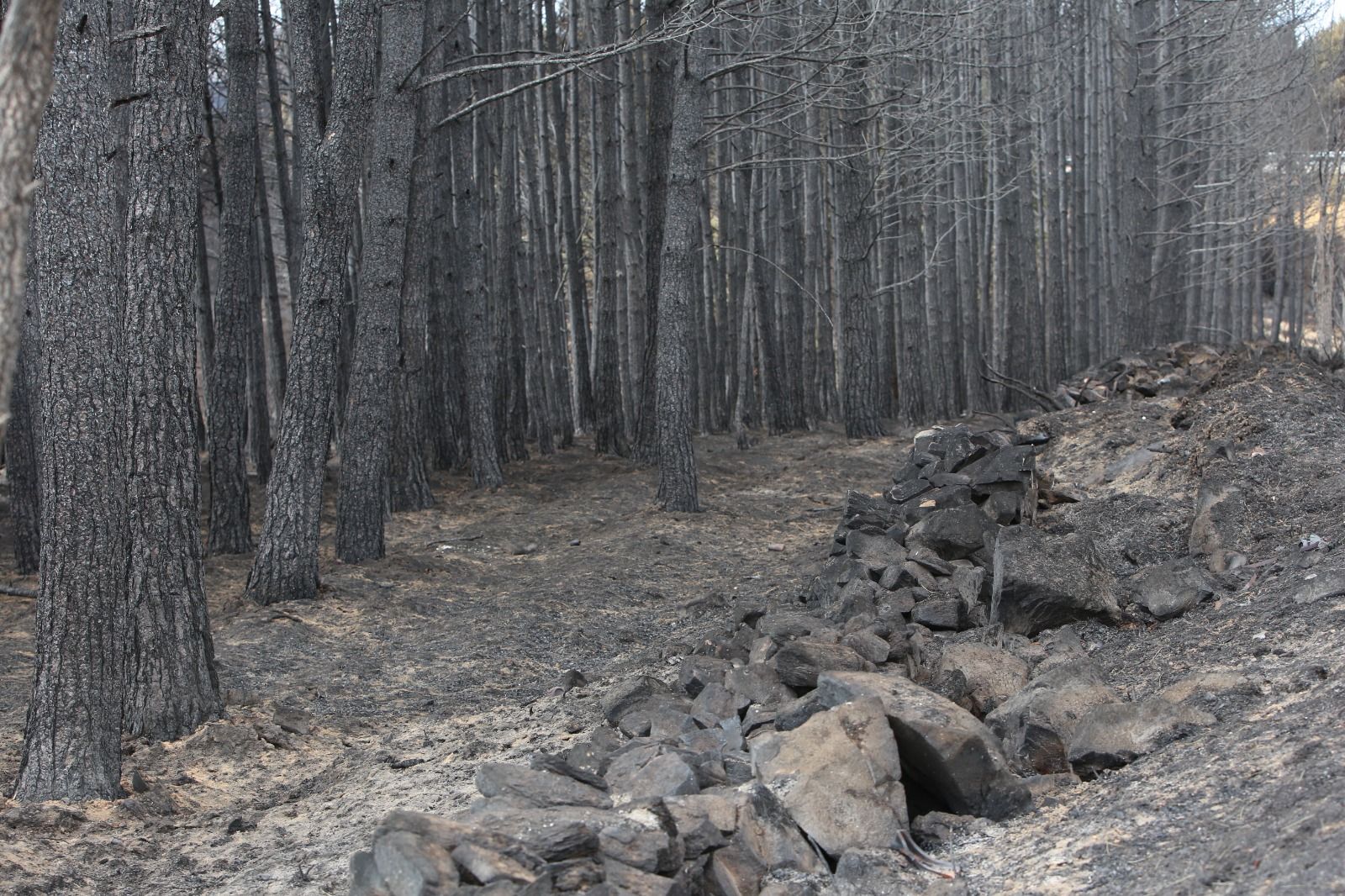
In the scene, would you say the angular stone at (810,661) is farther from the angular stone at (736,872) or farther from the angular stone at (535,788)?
the angular stone at (736,872)

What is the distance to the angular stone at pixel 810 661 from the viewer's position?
499cm

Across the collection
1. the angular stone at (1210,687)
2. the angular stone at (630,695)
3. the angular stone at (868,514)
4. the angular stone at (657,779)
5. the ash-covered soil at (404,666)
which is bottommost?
the ash-covered soil at (404,666)

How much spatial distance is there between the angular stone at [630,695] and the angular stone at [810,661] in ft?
1.98

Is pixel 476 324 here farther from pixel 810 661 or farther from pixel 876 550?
pixel 810 661

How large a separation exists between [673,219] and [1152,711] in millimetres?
8214

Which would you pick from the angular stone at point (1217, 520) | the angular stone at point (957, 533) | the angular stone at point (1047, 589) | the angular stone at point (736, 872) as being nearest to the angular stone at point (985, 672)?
the angular stone at point (1047, 589)

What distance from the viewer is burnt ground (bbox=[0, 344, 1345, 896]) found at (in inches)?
133

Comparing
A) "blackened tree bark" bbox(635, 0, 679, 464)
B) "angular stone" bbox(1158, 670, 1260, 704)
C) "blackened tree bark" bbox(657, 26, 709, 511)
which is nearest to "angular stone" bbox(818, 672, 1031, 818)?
"angular stone" bbox(1158, 670, 1260, 704)

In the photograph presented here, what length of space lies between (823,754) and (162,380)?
385 centimetres

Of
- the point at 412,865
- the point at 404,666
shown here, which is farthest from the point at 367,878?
the point at 404,666

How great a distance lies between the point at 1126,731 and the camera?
406 centimetres

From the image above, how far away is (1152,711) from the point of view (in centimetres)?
409

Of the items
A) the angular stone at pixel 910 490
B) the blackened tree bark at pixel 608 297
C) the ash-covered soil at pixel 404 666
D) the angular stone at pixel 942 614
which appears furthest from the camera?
the blackened tree bark at pixel 608 297

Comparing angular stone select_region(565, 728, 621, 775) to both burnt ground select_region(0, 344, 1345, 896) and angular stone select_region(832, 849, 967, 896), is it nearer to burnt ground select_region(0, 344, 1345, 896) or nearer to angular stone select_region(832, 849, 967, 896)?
burnt ground select_region(0, 344, 1345, 896)
